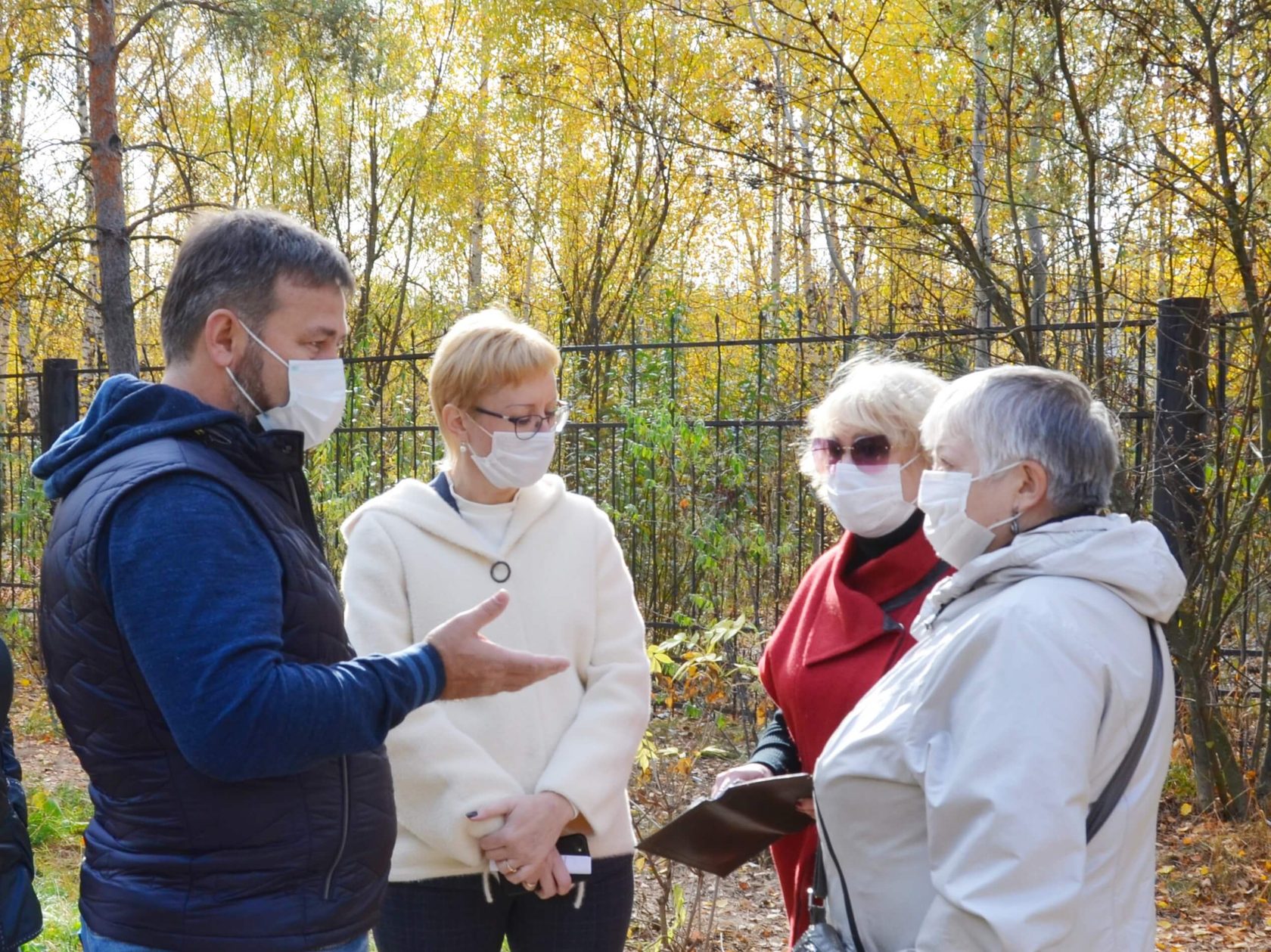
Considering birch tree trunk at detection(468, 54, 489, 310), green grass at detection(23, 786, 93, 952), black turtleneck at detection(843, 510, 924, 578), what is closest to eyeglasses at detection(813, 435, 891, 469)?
black turtleneck at detection(843, 510, 924, 578)

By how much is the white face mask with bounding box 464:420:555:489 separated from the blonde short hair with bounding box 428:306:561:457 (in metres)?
0.11

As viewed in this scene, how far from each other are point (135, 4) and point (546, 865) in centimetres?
679

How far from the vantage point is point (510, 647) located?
2.44 m

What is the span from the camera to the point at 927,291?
5090 mm

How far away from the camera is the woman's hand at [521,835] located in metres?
2.26

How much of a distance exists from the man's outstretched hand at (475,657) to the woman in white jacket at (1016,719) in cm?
51

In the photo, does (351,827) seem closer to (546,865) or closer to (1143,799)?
(546,865)

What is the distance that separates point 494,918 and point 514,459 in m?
0.92

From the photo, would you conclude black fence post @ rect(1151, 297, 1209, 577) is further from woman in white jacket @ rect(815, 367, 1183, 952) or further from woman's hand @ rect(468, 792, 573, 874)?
woman's hand @ rect(468, 792, 573, 874)

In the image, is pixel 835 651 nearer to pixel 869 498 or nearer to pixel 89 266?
pixel 869 498

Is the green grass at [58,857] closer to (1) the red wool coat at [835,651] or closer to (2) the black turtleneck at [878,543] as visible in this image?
(1) the red wool coat at [835,651]

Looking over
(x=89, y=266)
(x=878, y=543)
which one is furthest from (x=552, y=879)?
(x=89, y=266)

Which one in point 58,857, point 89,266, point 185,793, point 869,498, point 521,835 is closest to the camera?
point 185,793

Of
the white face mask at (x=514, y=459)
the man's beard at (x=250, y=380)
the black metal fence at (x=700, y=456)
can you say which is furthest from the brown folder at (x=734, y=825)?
the black metal fence at (x=700, y=456)
